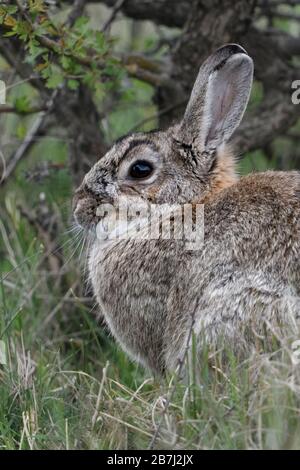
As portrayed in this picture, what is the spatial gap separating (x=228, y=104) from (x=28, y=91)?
3.68m

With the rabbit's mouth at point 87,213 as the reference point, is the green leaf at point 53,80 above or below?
above

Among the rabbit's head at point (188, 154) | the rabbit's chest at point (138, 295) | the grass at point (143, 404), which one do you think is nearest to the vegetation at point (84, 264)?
the grass at point (143, 404)

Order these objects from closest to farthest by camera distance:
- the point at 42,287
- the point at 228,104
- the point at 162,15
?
the point at 228,104 < the point at 42,287 < the point at 162,15

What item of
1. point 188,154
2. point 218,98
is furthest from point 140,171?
point 218,98

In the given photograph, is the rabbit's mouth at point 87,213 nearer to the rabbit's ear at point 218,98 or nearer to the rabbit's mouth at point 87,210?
the rabbit's mouth at point 87,210

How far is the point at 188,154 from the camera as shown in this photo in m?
4.43

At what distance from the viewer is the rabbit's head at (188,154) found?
14.2 ft

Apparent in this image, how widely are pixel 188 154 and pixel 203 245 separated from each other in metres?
0.59

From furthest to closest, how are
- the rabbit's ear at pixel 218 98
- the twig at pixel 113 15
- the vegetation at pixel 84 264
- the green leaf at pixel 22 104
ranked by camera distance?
the twig at pixel 113 15 → the green leaf at pixel 22 104 → the rabbit's ear at pixel 218 98 → the vegetation at pixel 84 264

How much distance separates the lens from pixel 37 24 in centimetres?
459

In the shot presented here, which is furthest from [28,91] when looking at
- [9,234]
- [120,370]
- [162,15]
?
[120,370]

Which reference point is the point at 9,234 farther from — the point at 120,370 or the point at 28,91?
the point at 28,91

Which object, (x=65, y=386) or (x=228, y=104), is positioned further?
(x=228, y=104)

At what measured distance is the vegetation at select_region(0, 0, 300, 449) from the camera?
325 centimetres
